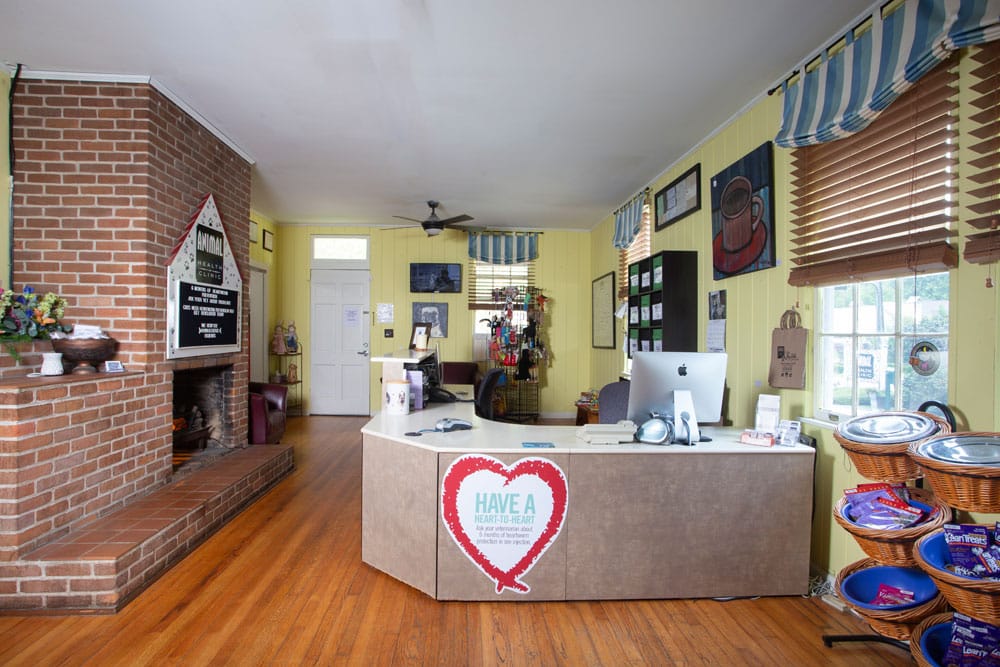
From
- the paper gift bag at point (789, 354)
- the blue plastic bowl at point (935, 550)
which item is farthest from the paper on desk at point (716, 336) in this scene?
the blue plastic bowl at point (935, 550)

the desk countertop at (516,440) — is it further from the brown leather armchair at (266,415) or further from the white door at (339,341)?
the white door at (339,341)

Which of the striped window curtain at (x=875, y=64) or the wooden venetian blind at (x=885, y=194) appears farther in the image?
the wooden venetian blind at (x=885, y=194)

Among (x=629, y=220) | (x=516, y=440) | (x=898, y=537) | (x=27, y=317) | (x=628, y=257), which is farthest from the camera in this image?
(x=628, y=257)

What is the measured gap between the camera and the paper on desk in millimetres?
3535

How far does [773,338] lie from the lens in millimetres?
2949

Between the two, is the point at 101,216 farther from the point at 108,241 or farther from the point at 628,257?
the point at 628,257

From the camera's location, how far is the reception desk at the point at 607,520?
2.39 metres

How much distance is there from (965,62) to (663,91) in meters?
1.53

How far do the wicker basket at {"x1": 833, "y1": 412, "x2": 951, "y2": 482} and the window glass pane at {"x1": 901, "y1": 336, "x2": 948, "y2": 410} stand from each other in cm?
17

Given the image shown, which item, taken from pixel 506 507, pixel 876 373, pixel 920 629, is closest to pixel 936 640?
pixel 920 629

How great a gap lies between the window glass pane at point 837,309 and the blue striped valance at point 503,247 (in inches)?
193

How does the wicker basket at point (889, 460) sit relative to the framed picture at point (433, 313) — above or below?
below

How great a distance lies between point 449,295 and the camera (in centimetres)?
727

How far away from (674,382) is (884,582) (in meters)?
1.14
